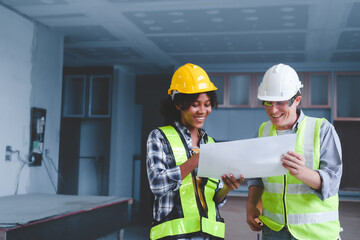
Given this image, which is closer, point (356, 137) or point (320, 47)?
point (320, 47)

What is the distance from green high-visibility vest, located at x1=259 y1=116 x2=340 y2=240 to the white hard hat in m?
0.13

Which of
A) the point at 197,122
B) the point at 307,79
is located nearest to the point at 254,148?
the point at 197,122

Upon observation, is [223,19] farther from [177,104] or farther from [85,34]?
[177,104]

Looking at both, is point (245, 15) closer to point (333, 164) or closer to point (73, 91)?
point (333, 164)

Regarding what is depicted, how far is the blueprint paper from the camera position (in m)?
1.25

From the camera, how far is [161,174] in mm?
1271

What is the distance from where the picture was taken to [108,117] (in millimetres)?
6566

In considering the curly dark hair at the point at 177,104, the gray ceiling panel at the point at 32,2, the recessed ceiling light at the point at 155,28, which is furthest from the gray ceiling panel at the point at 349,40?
the curly dark hair at the point at 177,104

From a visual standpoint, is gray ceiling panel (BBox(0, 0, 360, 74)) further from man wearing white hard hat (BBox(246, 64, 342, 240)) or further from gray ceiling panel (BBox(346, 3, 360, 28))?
man wearing white hard hat (BBox(246, 64, 342, 240))

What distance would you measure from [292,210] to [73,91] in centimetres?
575

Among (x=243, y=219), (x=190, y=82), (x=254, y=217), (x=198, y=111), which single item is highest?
(x=190, y=82)

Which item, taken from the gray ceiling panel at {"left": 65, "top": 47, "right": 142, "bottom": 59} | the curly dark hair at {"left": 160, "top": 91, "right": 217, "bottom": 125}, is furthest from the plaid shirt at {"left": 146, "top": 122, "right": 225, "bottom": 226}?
the gray ceiling panel at {"left": 65, "top": 47, "right": 142, "bottom": 59}

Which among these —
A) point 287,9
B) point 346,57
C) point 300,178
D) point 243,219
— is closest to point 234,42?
point 287,9

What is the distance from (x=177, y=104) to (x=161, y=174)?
11.4 inches
